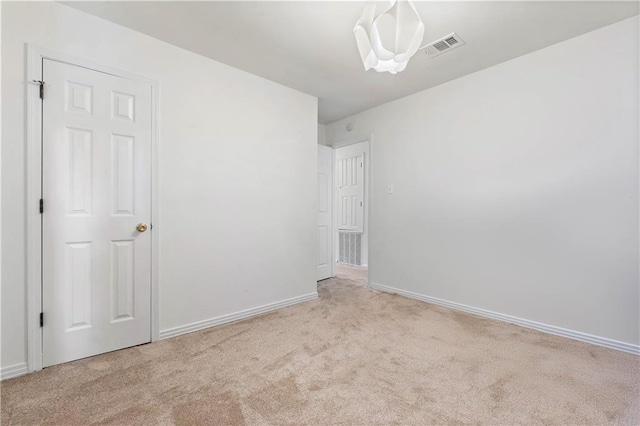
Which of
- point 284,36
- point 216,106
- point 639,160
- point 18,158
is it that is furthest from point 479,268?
point 18,158

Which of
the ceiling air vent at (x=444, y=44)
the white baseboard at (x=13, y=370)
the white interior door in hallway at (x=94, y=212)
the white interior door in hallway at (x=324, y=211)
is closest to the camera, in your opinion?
the white baseboard at (x=13, y=370)

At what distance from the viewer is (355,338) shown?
7.60 ft

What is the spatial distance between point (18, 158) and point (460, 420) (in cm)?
298

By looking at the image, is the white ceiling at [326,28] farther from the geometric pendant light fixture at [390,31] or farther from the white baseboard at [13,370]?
the white baseboard at [13,370]

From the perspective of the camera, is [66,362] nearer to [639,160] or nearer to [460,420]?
[460,420]

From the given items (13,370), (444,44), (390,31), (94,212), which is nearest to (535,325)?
(444,44)

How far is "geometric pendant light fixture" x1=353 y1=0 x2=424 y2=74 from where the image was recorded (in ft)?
5.08

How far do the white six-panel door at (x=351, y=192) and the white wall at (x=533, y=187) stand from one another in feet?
5.63

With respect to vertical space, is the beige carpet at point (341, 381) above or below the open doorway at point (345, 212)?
below

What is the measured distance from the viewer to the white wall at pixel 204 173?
5.74 ft

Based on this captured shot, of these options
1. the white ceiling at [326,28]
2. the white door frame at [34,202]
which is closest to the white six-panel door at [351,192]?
the white ceiling at [326,28]

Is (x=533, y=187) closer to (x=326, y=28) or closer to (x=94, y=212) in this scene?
(x=326, y=28)

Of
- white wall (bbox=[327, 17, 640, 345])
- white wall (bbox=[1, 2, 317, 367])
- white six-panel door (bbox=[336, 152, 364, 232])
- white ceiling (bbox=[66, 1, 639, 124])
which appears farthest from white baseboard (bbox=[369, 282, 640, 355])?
white ceiling (bbox=[66, 1, 639, 124])

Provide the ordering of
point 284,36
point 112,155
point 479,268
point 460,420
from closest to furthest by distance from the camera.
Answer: point 460,420 < point 112,155 < point 284,36 < point 479,268
